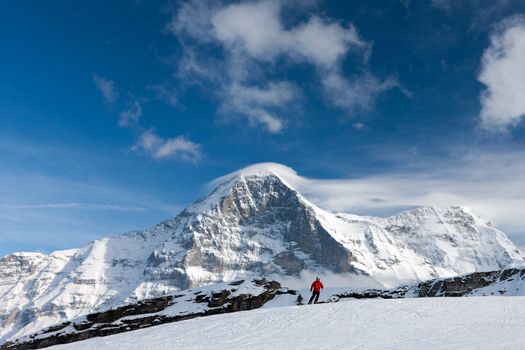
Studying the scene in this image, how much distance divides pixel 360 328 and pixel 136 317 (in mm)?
56562

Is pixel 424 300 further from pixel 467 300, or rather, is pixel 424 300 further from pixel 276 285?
pixel 276 285

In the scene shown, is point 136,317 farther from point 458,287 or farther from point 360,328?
point 360,328

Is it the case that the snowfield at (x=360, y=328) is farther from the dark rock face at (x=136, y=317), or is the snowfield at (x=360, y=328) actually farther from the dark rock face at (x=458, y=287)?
the dark rock face at (x=458, y=287)

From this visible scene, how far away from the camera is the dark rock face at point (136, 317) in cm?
7025

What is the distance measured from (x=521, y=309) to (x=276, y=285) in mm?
67946

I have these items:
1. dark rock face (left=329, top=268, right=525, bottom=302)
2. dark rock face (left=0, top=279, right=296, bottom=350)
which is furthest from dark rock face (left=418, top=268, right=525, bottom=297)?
dark rock face (left=0, top=279, right=296, bottom=350)

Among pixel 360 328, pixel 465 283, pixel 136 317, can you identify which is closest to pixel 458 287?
pixel 465 283

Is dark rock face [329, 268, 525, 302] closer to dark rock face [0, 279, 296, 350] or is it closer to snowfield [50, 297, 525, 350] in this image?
dark rock face [0, 279, 296, 350]

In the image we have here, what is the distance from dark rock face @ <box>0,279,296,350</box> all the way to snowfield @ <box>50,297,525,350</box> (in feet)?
140

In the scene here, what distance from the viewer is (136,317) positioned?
72.8 m

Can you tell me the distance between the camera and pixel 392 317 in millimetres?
24562

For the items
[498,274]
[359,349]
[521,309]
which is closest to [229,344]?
[359,349]

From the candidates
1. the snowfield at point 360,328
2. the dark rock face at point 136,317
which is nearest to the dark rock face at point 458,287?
the dark rock face at point 136,317

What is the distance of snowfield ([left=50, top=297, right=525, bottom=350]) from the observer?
19156 millimetres
